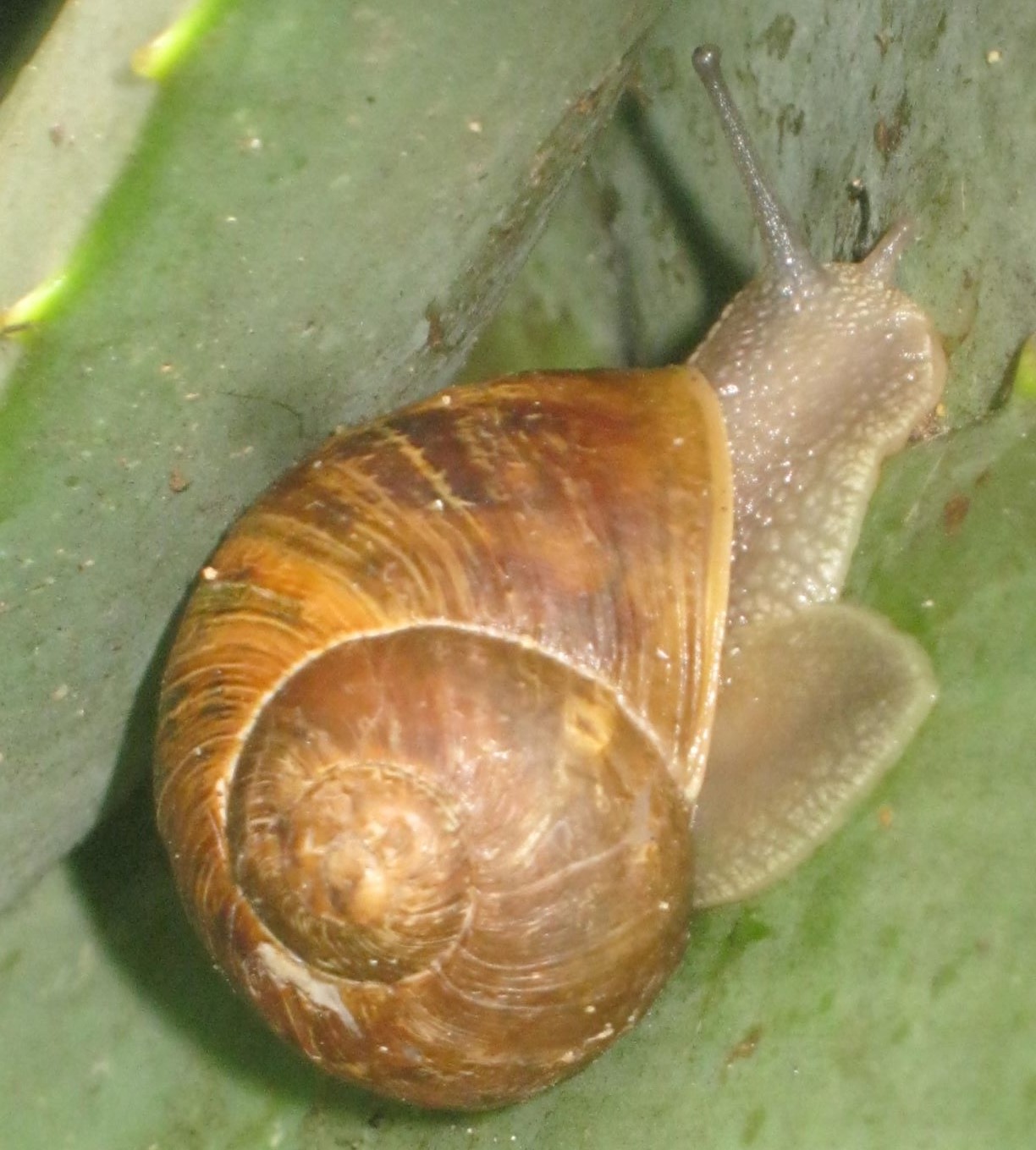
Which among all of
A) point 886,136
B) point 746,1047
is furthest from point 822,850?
point 886,136

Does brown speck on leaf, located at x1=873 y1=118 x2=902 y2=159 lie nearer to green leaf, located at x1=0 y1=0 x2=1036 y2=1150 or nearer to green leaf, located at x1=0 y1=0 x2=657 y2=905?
green leaf, located at x1=0 y1=0 x2=1036 y2=1150

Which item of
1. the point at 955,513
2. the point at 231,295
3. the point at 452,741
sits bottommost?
the point at 955,513

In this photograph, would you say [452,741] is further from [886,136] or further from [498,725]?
[886,136]

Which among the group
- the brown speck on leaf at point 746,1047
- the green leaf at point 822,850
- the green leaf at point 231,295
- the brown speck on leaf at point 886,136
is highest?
the green leaf at point 231,295

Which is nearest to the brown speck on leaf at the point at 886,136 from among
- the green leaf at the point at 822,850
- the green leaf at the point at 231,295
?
the green leaf at the point at 822,850

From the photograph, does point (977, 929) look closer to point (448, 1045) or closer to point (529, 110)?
point (448, 1045)

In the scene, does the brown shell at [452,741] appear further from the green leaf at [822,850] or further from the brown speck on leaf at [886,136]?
the brown speck on leaf at [886,136]
